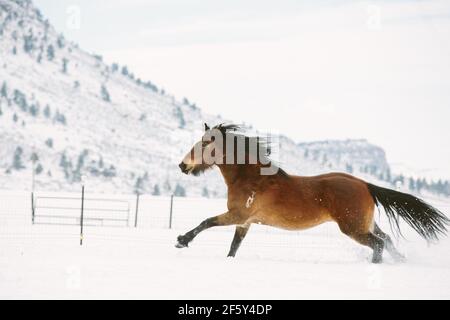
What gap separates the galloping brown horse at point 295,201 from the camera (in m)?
10.3

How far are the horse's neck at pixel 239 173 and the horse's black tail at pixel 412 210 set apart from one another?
1848 mm

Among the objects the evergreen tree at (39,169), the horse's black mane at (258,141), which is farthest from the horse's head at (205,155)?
the evergreen tree at (39,169)

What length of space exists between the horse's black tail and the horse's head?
247cm

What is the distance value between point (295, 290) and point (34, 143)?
183076mm

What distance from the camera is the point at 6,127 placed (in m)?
190

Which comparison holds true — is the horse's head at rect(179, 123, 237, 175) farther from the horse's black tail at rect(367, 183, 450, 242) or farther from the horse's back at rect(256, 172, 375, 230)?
the horse's black tail at rect(367, 183, 450, 242)

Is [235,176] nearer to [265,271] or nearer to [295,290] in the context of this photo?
[265,271]

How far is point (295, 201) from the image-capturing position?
407 inches

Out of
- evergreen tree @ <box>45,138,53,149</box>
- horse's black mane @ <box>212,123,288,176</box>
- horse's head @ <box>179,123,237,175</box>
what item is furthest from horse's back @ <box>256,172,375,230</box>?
evergreen tree @ <box>45,138,53,149</box>

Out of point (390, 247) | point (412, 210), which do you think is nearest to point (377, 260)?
point (390, 247)

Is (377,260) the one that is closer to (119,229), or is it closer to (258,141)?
(258,141)

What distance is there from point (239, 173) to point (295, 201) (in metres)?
1.04

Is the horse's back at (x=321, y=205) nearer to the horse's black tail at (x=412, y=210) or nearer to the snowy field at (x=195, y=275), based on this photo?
the horse's black tail at (x=412, y=210)
